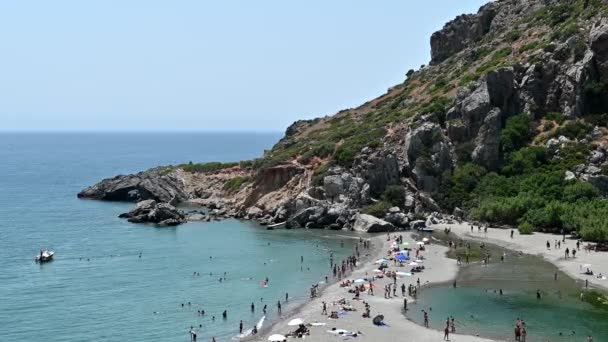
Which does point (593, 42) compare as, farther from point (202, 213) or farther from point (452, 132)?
point (202, 213)

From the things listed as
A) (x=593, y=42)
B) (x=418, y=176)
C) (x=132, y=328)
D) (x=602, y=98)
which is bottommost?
(x=132, y=328)

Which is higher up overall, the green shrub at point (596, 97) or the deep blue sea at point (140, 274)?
the green shrub at point (596, 97)

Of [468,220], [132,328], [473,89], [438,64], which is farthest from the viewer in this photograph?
[438,64]

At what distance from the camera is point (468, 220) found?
282 feet

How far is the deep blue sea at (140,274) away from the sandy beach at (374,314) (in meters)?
2.78

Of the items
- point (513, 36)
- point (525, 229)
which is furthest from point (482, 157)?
point (513, 36)

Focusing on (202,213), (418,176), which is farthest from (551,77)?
(202,213)

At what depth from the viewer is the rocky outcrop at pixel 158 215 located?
309ft

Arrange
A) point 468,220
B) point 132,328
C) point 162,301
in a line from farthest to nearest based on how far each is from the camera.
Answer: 1. point 468,220
2. point 162,301
3. point 132,328

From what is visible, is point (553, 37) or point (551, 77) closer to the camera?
point (551, 77)

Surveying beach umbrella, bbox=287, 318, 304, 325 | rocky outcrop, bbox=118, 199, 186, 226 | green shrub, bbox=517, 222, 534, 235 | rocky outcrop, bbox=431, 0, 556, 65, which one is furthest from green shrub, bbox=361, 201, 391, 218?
rocky outcrop, bbox=431, 0, 556, 65

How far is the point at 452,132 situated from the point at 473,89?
25.4 feet

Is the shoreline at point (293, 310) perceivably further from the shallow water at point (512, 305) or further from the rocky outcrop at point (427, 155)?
the rocky outcrop at point (427, 155)

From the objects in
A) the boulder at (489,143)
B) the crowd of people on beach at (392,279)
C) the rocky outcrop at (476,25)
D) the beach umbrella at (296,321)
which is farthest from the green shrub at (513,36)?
the beach umbrella at (296,321)
